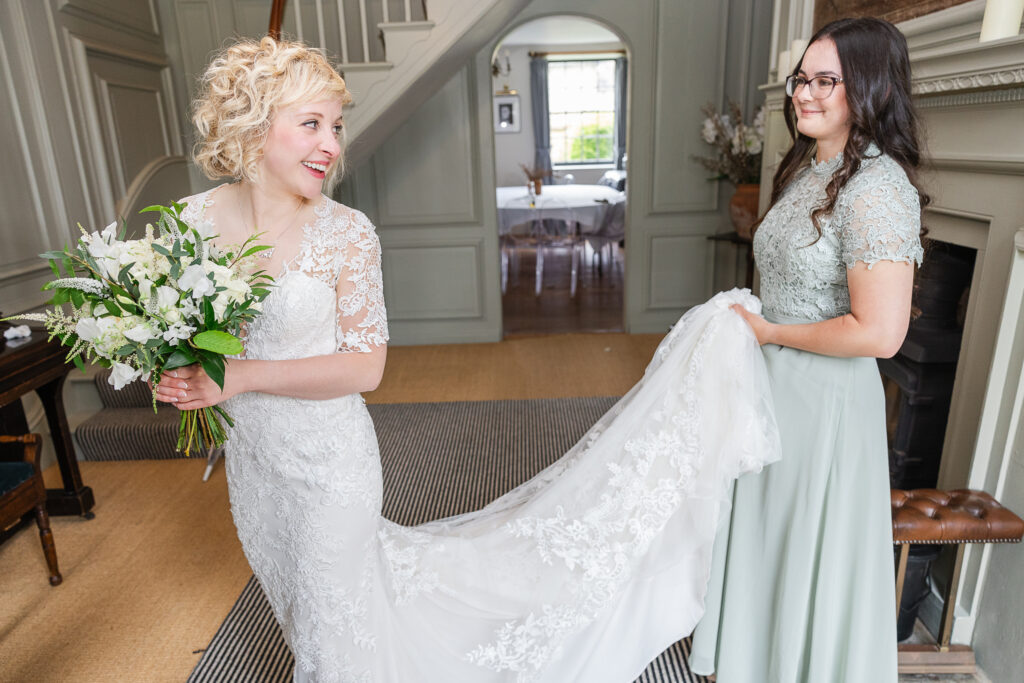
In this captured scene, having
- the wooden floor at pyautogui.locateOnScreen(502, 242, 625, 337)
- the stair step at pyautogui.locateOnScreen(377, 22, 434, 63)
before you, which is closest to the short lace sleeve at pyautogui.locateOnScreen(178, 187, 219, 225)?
the stair step at pyautogui.locateOnScreen(377, 22, 434, 63)

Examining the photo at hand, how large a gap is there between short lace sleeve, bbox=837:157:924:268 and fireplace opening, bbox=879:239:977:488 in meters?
1.08

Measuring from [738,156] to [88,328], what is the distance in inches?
175

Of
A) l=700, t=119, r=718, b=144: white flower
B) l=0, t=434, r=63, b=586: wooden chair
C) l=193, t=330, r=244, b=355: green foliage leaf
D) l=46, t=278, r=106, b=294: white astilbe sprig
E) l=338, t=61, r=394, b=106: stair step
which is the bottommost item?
l=0, t=434, r=63, b=586: wooden chair

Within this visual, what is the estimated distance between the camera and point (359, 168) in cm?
520

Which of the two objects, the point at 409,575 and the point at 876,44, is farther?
the point at 409,575

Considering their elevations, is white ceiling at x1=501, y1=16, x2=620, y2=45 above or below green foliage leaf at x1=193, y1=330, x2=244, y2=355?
above

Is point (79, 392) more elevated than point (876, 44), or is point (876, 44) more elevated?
point (876, 44)

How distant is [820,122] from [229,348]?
1329mm

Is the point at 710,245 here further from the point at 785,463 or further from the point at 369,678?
the point at 369,678

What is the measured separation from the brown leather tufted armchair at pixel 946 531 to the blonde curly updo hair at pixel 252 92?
6.02 ft

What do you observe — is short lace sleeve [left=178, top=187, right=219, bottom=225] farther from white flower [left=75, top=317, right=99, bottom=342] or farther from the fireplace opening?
the fireplace opening

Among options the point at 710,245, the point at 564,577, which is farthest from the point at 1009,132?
the point at 710,245

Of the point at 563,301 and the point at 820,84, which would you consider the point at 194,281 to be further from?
the point at 563,301

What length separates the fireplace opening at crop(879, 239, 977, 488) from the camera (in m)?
2.44
